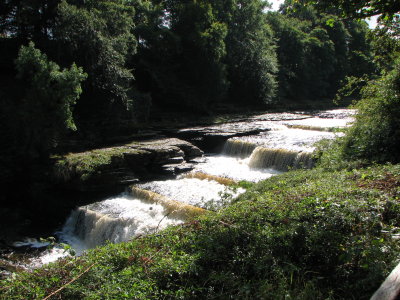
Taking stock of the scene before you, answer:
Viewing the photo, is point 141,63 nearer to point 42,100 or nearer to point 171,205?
point 42,100

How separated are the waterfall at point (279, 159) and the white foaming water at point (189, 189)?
3705 mm

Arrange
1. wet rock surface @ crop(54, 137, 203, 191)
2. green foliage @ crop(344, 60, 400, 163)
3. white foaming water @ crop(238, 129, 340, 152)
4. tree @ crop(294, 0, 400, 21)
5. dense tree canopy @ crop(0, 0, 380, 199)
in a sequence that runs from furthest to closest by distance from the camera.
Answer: white foaming water @ crop(238, 129, 340, 152)
dense tree canopy @ crop(0, 0, 380, 199)
wet rock surface @ crop(54, 137, 203, 191)
green foliage @ crop(344, 60, 400, 163)
tree @ crop(294, 0, 400, 21)

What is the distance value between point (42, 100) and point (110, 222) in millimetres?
5764

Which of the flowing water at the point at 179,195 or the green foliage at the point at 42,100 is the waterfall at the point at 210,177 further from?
the green foliage at the point at 42,100

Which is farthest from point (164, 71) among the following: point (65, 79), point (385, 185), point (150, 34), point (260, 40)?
point (385, 185)

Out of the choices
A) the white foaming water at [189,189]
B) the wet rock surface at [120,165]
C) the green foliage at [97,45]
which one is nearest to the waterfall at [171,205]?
the white foaming water at [189,189]

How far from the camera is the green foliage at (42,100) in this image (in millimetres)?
12180

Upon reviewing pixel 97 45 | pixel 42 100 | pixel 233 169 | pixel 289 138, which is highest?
pixel 97 45

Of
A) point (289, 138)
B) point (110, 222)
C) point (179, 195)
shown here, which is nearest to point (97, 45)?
point (179, 195)

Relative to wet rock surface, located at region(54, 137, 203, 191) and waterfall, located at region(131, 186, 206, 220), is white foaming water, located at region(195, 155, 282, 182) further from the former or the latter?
waterfall, located at region(131, 186, 206, 220)

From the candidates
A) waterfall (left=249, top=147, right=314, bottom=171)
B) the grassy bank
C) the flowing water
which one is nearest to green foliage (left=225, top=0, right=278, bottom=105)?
the flowing water

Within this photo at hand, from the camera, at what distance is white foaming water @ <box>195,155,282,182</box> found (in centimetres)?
1402

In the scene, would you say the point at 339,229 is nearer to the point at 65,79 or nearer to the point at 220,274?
the point at 220,274

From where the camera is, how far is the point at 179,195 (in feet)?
38.5
